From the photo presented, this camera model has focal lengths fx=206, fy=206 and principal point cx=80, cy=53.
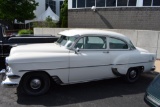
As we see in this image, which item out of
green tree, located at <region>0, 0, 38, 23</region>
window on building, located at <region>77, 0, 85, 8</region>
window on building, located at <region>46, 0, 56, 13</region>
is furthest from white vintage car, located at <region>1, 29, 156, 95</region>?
window on building, located at <region>46, 0, 56, 13</region>

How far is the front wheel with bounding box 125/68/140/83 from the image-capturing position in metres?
6.20

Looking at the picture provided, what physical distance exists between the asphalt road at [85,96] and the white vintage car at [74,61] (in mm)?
281

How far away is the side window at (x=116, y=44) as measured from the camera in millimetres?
5837

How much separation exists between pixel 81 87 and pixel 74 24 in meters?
13.1

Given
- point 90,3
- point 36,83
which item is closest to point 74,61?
point 36,83

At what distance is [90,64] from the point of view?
541 cm

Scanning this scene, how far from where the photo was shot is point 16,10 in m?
25.2

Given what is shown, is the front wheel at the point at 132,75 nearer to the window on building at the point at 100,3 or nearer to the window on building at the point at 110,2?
the window on building at the point at 110,2

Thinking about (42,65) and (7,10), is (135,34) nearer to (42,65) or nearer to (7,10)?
(42,65)

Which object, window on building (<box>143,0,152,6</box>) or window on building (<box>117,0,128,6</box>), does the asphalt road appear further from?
window on building (<box>117,0,128,6</box>)

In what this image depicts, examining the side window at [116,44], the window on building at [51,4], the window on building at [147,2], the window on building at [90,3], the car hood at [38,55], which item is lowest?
the car hood at [38,55]

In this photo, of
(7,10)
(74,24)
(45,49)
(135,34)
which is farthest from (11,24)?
(45,49)

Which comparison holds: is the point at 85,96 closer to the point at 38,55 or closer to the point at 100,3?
the point at 38,55

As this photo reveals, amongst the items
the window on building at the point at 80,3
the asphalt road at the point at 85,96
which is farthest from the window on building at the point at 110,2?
the asphalt road at the point at 85,96
